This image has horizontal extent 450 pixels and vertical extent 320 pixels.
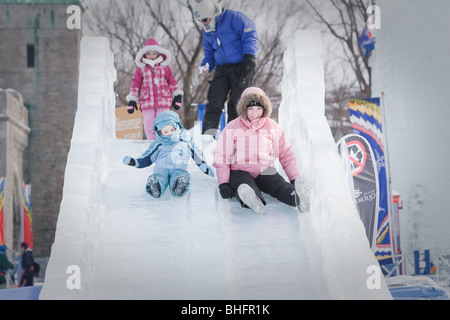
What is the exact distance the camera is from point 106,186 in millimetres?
5215

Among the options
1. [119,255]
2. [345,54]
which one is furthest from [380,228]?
[345,54]

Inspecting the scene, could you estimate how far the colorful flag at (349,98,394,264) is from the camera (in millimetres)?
10703

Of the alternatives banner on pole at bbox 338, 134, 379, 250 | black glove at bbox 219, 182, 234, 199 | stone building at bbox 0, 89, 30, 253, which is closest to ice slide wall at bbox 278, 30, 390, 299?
black glove at bbox 219, 182, 234, 199

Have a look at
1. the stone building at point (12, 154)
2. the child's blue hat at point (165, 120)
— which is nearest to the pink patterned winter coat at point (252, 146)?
the child's blue hat at point (165, 120)

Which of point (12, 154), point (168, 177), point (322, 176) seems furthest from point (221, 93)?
point (12, 154)

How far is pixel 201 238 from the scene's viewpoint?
442 centimetres

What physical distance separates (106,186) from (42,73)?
20724 mm

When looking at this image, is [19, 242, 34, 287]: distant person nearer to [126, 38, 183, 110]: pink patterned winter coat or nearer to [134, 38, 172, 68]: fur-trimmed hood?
[126, 38, 183, 110]: pink patterned winter coat

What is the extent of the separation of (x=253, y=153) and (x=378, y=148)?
6.57 m

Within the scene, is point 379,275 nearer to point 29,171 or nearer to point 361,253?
point 361,253

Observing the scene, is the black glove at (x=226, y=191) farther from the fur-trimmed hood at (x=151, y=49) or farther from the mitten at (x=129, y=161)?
the fur-trimmed hood at (x=151, y=49)

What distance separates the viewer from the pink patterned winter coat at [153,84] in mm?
6988

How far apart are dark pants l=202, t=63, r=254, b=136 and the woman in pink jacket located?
125cm

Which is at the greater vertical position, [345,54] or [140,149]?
[345,54]
